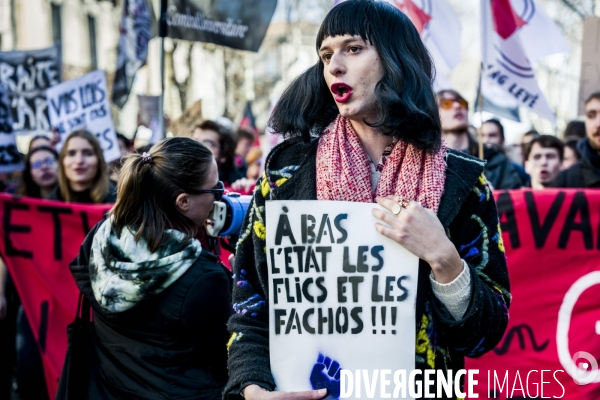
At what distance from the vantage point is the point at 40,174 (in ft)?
21.2

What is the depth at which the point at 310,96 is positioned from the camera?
7.43ft

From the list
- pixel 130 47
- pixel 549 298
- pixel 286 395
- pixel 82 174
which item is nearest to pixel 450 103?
pixel 549 298

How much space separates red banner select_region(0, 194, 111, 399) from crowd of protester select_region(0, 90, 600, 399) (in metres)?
0.13

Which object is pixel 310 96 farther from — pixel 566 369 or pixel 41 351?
pixel 41 351

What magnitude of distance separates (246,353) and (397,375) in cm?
39

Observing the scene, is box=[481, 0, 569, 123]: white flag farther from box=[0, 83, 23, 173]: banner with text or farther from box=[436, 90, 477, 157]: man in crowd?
box=[0, 83, 23, 173]: banner with text

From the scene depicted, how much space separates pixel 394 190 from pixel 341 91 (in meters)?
0.28

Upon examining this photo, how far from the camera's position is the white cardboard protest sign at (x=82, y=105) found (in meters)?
7.92

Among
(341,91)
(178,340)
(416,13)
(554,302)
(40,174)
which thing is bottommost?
(554,302)

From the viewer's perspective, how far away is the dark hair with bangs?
2084mm

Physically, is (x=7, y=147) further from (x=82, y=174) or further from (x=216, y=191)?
(x=216, y=191)

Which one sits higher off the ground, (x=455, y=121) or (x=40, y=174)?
(x=455, y=121)

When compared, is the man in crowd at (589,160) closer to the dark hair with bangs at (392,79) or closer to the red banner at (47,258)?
the red banner at (47,258)

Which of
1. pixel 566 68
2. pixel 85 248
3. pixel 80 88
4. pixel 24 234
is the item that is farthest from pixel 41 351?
pixel 566 68
